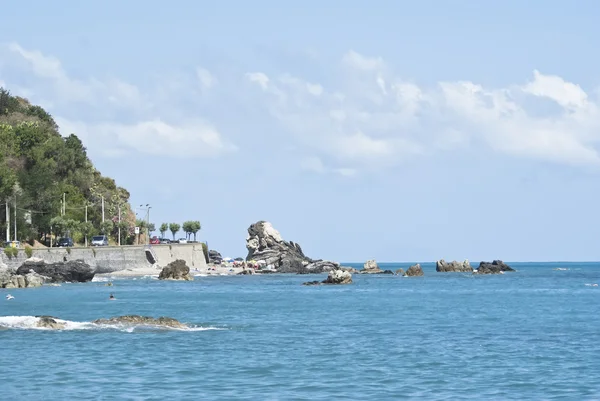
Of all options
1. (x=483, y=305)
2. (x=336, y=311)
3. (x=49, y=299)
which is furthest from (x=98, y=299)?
(x=483, y=305)

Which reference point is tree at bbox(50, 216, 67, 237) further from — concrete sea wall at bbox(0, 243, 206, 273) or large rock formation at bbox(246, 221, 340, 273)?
large rock formation at bbox(246, 221, 340, 273)

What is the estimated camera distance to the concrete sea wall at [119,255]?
124 m

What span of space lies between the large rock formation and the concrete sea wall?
74.5 feet

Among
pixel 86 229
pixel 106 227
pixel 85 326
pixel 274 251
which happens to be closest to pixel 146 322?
pixel 85 326

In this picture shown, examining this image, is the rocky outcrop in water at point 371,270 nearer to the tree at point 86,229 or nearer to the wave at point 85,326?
the tree at point 86,229

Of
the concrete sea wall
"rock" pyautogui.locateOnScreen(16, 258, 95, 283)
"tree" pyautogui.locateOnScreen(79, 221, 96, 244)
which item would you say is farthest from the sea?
"tree" pyautogui.locateOnScreen(79, 221, 96, 244)

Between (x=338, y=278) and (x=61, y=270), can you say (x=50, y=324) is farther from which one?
(x=338, y=278)

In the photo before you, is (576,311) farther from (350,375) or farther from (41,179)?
(41,179)

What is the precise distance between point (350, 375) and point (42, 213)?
114m

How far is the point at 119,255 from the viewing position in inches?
5571

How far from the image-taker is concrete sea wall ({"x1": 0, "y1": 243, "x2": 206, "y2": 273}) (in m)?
124

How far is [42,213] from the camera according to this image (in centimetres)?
14500

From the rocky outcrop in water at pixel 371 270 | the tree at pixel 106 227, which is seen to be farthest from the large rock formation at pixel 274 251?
the tree at pixel 106 227

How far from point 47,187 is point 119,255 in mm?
18527
